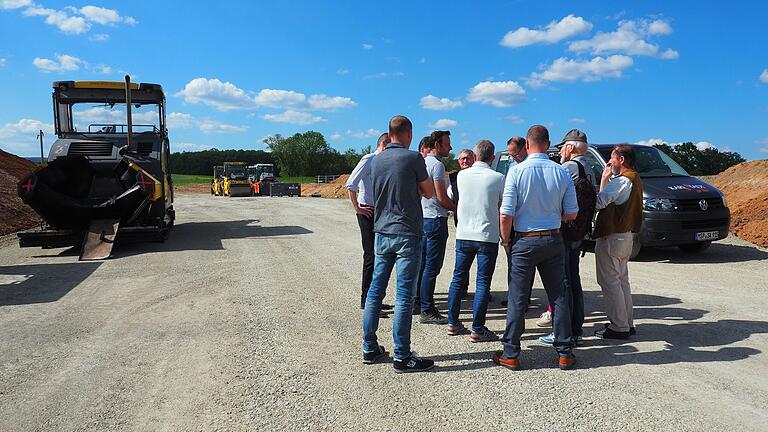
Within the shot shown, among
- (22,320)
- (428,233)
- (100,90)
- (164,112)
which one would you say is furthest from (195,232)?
(428,233)

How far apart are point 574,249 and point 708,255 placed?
6242 mm

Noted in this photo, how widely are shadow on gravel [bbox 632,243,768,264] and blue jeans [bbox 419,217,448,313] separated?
521 centimetres

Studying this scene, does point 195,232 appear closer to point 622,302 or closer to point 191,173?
point 622,302

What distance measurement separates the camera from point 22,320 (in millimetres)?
5777

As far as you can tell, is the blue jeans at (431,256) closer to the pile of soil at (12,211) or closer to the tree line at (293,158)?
the pile of soil at (12,211)

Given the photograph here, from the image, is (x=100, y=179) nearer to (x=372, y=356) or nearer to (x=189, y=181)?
(x=372, y=356)

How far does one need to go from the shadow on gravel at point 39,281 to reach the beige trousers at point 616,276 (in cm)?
653

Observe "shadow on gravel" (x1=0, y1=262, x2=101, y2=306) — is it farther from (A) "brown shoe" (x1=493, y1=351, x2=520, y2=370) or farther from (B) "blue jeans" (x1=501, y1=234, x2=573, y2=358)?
(B) "blue jeans" (x1=501, y1=234, x2=573, y2=358)

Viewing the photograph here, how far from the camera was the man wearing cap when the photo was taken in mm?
4660

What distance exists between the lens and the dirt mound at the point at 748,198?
11.3 metres

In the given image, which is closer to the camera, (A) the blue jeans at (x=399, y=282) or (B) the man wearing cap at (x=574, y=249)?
(A) the blue jeans at (x=399, y=282)

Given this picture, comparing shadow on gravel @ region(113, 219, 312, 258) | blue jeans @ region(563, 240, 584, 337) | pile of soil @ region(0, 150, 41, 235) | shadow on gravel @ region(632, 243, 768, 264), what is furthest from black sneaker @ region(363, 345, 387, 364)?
pile of soil @ region(0, 150, 41, 235)

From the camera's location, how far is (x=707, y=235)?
29.2ft

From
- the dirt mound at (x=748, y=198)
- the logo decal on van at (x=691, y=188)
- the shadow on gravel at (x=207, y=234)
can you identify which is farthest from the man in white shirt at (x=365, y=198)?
the dirt mound at (x=748, y=198)
